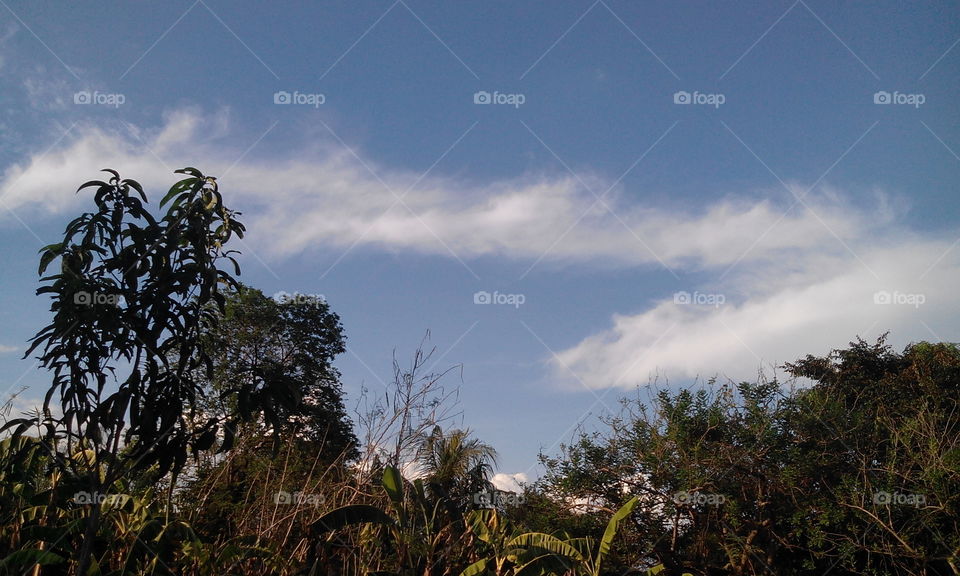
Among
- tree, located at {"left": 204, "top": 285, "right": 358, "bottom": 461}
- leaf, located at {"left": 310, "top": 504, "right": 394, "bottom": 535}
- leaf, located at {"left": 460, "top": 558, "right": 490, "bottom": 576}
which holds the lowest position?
leaf, located at {"left": 460, "top": 558, "right": 490, "bottom": 576}

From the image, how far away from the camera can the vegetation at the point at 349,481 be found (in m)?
4.32

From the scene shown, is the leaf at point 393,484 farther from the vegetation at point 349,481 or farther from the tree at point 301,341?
the tree at point 301,341

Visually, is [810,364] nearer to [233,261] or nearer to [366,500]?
[366,500]

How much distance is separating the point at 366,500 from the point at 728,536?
4915mm

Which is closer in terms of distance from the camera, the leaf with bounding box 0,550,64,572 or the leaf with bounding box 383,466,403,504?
the leaf with bounding box 0,550,64,572

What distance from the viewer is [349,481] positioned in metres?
6.76

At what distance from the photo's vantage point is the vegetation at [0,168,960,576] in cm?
432

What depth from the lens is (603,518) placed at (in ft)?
31.6

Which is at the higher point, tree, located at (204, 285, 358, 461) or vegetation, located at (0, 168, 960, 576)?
tree, located at (204, 285, 358, 461)

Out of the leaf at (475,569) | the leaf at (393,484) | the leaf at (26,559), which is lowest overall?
the leaf at (475,569)

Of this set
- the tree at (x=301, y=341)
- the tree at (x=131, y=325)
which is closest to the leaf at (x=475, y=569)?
the tree at (x=131, y=325)

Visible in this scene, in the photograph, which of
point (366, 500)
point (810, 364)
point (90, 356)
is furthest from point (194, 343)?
point (810, 364)

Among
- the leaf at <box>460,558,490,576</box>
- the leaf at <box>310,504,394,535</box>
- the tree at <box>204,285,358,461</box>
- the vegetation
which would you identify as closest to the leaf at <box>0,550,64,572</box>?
the vegetation

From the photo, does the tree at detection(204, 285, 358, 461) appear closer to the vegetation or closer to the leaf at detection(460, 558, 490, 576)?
the vegetation
